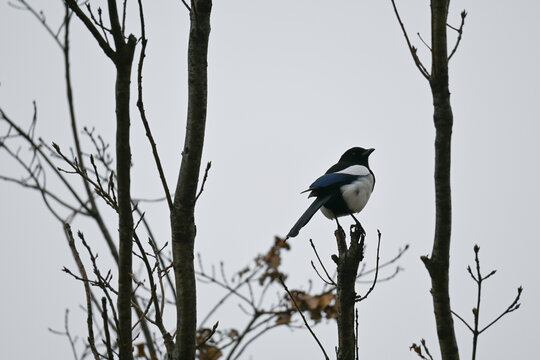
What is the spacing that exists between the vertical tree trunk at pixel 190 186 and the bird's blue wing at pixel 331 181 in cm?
330

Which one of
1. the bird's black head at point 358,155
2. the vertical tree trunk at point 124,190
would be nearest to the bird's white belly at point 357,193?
the bird's black head at point 358,155

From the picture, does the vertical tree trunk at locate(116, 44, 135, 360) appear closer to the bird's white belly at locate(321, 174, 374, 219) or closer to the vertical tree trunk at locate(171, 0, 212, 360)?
the vertical tree trunk at locate(171, 0, 212, 360)

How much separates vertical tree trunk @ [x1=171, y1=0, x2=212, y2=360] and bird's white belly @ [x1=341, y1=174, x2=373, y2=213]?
3.54 m

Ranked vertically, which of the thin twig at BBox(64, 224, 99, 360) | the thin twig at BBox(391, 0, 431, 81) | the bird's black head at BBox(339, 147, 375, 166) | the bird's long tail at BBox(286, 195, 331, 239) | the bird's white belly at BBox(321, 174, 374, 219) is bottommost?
the thin twig at BBox(64, 224, 99, 360)

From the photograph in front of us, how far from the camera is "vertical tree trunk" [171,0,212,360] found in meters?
2.03

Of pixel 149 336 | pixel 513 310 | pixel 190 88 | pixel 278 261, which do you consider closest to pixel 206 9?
pixel 190 88

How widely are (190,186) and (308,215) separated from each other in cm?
310

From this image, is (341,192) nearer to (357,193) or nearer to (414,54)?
(357,193)

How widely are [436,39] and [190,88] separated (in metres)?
1.07

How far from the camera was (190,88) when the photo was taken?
7.32ft

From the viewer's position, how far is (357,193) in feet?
18.7

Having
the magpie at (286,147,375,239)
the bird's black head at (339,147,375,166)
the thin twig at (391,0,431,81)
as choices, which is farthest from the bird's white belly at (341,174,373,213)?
the thin twig at (391,0,431,81)

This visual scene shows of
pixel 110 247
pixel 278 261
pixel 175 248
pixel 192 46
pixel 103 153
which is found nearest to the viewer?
pixel 175 248

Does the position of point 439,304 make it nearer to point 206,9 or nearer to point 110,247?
point 206,9
